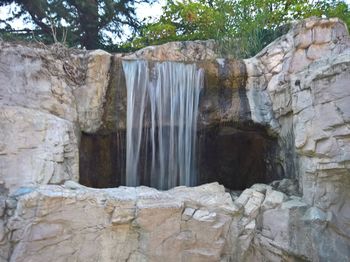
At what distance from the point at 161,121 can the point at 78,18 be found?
524 cm

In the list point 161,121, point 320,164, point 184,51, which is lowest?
point 320,164

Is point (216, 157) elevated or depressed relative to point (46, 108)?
depressed

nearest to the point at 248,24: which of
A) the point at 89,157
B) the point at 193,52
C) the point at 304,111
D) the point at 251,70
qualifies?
the point at 193,52

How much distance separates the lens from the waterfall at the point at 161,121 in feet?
16.7

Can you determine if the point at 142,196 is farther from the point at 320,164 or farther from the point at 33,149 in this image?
the point at 320,164

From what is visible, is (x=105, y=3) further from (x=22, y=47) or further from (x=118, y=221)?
(x=118, y=221)

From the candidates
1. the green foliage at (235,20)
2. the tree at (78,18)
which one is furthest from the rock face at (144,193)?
the tree at (78,18)

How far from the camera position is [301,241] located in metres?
4.02

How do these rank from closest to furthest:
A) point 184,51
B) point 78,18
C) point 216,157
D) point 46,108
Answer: point 46,108 < point 216,157 < point 184,51 < point 78,18

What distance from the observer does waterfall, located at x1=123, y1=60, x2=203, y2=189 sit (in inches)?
201

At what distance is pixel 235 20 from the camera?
734 centimetres

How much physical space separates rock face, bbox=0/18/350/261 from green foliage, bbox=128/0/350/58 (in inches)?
61.8

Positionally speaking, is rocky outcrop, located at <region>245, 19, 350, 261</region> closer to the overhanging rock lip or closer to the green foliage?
the overhanging rock lip

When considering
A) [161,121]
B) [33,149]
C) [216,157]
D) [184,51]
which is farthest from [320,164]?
[184,51]
